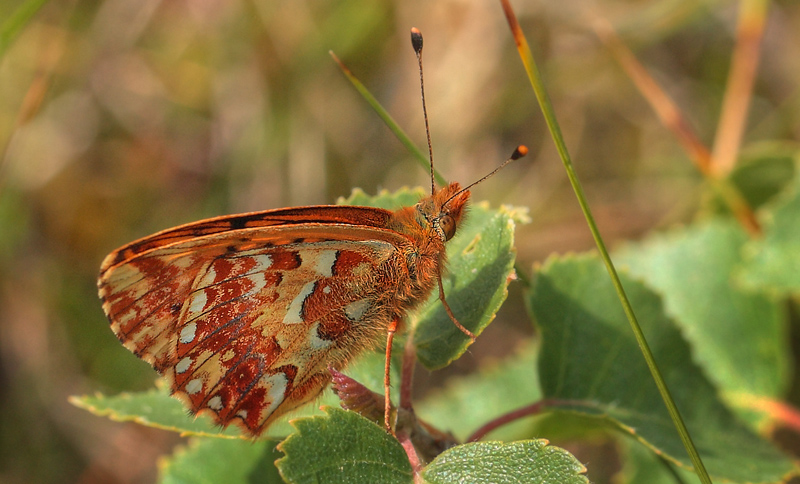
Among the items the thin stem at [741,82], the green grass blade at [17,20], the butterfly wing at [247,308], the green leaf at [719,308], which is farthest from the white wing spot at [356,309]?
the thin stem at [741,82]

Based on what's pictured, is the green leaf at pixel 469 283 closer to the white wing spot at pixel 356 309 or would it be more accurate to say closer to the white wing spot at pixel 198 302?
the white wing spot at pixel 356 309

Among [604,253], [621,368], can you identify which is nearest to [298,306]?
[604,253]

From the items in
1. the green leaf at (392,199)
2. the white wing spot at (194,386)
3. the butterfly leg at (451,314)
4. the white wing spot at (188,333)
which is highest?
the green leaf at (392,199)

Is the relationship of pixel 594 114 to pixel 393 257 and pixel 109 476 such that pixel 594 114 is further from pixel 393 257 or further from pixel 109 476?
pixel 109 476

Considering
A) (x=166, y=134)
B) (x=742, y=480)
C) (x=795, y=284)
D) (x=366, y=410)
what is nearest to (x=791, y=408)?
(x=795, y=284)

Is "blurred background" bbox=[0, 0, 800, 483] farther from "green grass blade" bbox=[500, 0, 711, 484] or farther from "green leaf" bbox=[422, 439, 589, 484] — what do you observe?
"green leaf" bbox=[422, 439, 589, 484]
